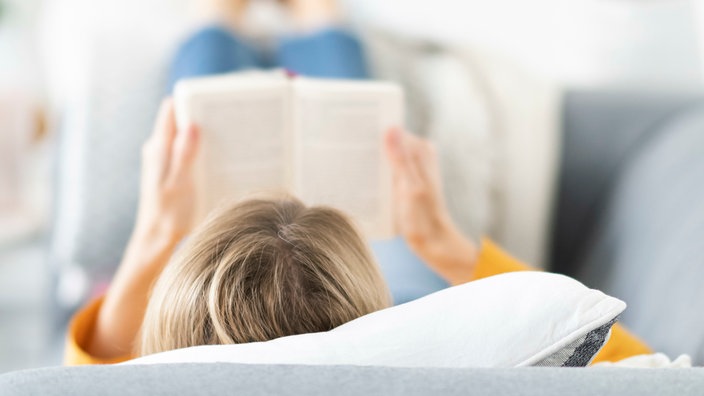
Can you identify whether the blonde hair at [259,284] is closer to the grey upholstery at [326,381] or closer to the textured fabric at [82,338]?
the grey upholstery at [326,381]

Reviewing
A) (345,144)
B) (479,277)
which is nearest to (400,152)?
(345,144)

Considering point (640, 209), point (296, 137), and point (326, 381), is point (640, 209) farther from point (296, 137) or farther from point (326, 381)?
A: point (326, 381)

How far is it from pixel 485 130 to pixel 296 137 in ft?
1.95

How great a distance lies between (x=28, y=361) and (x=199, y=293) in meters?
1.36

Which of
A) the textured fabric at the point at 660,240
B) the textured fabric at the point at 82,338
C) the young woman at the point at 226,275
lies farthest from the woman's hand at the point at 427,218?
the textured fabric at the point at 82,338

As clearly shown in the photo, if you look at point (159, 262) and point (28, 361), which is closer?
point (159, 262)

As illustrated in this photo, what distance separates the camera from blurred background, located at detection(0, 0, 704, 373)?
144cm

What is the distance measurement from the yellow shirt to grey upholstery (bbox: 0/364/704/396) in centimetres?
37

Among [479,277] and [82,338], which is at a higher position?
[479,277]

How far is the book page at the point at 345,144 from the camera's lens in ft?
4.07

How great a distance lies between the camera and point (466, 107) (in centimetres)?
173

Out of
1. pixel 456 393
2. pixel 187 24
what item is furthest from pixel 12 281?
pixel 456 393

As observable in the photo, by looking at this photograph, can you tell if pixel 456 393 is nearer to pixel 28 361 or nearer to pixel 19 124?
pixel 28 361

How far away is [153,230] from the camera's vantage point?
4.00 feet
